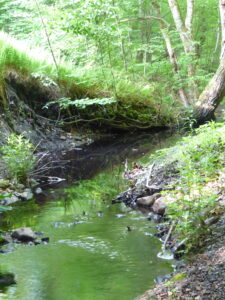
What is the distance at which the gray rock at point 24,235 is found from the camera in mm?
3969

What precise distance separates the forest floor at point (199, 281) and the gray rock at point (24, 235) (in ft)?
5.19

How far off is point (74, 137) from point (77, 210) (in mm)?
5597

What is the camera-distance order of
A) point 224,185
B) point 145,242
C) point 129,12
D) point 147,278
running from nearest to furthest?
point 147,278 → point 145,242 → point 224,185 → point 129,12

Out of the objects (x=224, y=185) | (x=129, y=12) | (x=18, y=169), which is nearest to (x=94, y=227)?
(x=224, y=185)

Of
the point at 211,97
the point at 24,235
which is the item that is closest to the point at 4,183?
the point at 24,235

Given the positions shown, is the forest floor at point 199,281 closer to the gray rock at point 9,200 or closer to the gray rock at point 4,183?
the gray rock at point 9,200

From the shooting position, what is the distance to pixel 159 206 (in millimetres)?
4711

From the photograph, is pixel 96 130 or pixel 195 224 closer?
pixel 195 224

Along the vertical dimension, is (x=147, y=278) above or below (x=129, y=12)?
below

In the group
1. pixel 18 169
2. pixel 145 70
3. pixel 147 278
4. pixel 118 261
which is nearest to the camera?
pixel 147 278

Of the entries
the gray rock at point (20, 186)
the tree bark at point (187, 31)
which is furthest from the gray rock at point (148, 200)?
the tree bark at point (187, 31)

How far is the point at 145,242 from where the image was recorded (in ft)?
12.6

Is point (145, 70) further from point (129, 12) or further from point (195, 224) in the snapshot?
point (195, 224)

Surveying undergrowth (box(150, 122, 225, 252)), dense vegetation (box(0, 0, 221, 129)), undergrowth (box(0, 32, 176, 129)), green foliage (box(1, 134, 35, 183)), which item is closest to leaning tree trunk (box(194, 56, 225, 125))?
dense vegetation (box(0, 0, 221, 129))
